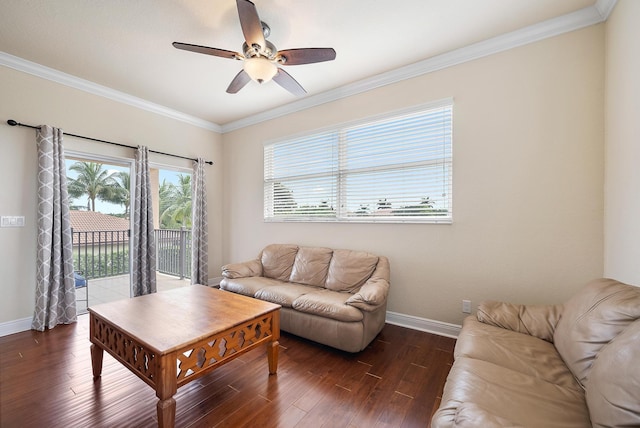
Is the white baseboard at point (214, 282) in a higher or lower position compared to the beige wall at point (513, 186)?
lower

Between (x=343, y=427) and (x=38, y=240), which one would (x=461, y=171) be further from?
(x=38, y=240)

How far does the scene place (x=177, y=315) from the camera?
1925mm

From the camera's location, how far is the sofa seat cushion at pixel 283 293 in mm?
2689

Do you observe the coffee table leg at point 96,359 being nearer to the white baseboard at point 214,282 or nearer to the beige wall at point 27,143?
the beige wall at point 27,143

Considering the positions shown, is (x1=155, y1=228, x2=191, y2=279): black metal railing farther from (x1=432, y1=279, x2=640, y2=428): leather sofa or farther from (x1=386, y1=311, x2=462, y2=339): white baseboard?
(x1=432, y1=279, x2=640, y2=428): leather sofa

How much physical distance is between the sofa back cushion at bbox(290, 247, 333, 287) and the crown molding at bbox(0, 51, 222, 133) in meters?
3.00

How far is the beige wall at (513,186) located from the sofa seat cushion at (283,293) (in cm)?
100

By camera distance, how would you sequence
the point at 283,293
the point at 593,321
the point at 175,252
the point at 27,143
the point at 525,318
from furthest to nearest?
the point at 175,252, the point at 27,143, the point at 283,293, the point at 525,318, the point at 593,321

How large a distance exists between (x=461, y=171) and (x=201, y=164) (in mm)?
3842

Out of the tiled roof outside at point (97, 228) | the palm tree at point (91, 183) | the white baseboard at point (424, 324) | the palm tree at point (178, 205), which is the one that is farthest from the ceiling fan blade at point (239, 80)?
the white baseboard at point (424, 324)

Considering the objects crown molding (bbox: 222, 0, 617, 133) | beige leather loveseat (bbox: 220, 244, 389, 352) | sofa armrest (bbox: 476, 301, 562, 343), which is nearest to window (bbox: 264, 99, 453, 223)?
crown molding (bbox: 222, 0, 617, 133)

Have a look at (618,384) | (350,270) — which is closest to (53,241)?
(350,270)

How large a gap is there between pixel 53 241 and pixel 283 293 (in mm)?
2614

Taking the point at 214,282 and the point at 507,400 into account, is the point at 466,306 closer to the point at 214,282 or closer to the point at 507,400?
the point at 507,400
